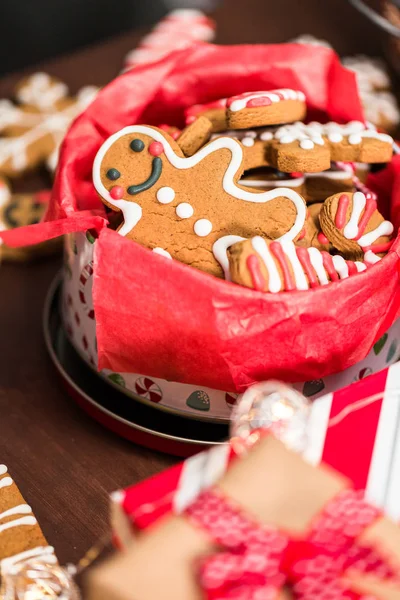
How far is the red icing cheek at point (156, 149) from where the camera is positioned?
0.73 metres

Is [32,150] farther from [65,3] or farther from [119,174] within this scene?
[65,3]

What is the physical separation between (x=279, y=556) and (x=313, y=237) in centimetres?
35

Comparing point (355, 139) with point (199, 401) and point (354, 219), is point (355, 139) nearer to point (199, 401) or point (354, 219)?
point (354, 219)

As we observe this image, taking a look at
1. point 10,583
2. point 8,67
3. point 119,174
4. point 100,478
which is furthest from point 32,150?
point 8,67

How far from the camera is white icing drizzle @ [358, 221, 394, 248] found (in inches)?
28.6

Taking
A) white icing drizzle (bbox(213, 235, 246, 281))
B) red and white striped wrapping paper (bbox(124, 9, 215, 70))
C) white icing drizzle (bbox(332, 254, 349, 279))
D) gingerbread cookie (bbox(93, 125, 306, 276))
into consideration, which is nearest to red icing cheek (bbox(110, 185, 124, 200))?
gingerbread cookie (bbox(93, 125, 306, 276))

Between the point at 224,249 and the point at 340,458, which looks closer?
the point at 340,458

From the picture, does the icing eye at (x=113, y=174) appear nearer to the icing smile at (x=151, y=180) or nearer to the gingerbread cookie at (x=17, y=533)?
the icing smile at (x=151, y=180)

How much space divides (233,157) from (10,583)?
0.43 meters

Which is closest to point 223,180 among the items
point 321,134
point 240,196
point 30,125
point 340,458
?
point 240,196

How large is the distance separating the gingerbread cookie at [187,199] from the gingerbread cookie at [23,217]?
283 mm

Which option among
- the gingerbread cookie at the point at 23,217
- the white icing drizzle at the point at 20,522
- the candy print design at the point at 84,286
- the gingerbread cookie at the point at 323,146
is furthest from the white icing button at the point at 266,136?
the white icing drizzle at the point at 20,522

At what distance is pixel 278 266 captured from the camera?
64 centimetres

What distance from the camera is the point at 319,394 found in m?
0.73
